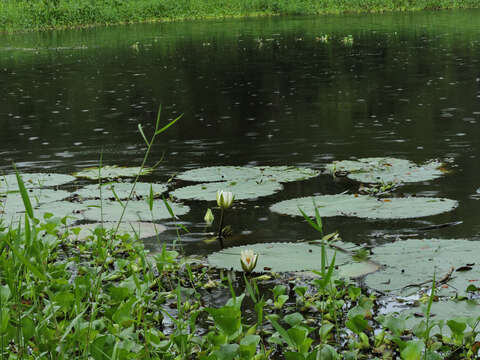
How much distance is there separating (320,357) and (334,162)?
4.20 meters

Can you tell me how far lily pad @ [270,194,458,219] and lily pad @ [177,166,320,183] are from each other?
806 millimetres

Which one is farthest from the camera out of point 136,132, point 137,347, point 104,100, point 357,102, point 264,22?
point 264,22

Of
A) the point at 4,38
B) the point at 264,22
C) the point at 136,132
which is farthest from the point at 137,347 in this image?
the point at 264,22

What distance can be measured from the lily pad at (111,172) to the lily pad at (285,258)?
2501 mm

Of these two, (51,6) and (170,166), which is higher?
(51,6)

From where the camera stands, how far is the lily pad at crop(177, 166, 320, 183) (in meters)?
6.03

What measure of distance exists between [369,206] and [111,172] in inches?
111

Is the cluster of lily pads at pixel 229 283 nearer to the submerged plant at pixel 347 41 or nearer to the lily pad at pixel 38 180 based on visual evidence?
the lily pad at pixel 38 180

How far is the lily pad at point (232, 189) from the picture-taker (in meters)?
5.51

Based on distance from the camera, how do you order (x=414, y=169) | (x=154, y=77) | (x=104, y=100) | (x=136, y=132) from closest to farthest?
(x=414, y=169)
(x=136, y=132)
(x=104, y=100)
(x=154, y=77)

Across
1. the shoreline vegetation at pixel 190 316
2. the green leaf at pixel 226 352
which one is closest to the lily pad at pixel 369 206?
the shoreline vegetation at pixel 190 316

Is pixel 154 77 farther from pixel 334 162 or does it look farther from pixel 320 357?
pixel 320 357

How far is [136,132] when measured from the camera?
9344mm

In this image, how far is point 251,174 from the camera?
616 centimetres
